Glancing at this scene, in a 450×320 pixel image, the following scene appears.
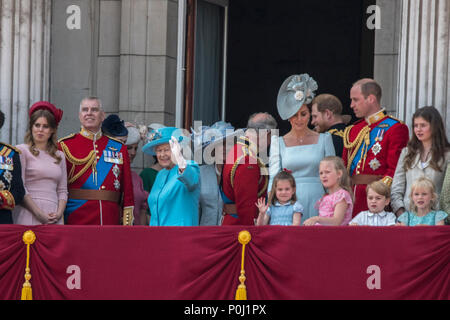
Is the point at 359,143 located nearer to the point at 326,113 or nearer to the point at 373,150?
the point at 373,150

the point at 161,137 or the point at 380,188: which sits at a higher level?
the point at 161,137

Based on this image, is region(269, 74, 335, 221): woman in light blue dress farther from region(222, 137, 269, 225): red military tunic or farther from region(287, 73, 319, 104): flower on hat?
region(222, 137, 269, 225): red military tunic

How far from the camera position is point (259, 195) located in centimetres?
899

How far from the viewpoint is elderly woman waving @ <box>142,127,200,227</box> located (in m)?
8.52

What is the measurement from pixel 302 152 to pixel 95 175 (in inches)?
68.5

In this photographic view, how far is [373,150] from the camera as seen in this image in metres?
8.97

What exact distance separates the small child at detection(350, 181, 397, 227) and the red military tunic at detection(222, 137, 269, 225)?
3.01ft

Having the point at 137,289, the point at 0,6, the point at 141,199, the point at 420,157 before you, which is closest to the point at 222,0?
the point at 0,6

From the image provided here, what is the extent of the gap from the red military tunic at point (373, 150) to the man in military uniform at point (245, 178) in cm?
72

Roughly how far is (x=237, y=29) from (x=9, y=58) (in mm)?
5862

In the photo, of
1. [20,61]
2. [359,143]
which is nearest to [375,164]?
[359,143]

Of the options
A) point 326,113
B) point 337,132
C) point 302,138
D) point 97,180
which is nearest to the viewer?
point 302,138

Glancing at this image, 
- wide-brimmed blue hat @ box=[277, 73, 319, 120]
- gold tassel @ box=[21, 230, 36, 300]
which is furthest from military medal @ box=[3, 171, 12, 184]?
wide-brimmed blue hat @ box=[277, 73, 319, 120]

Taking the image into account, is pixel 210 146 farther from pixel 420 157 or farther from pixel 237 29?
pixel 237 29
